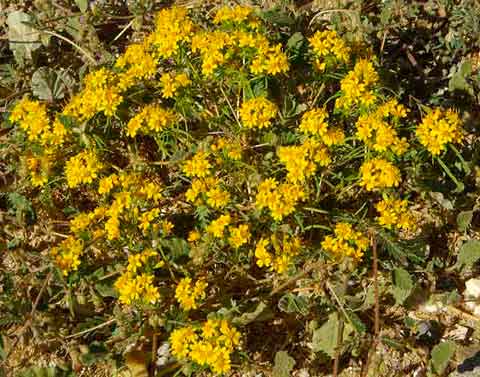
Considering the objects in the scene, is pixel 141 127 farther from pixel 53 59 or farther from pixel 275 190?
pixel 53 59

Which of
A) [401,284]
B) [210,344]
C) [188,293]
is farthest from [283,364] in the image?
[401,284]

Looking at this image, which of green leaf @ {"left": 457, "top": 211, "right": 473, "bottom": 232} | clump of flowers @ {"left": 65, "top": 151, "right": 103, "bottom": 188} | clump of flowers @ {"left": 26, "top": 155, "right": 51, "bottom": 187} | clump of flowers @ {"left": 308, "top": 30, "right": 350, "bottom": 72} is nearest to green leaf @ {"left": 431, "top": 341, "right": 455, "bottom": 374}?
green leaf @ {"left": 457, "top": 211, "right": 473, "bottom": 232}

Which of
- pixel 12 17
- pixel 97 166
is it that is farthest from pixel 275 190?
pixel 12 17

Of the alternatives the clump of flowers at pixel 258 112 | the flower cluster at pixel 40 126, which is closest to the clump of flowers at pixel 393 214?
the clump of flowers at pixel 258 112

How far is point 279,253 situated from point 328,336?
0.41 metres

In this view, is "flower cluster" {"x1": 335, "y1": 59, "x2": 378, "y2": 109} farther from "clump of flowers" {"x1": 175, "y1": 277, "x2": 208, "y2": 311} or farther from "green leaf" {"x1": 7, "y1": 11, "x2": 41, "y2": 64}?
"green leaf" {"x1": 7, "y1": 11, "x2": 41, "y2": 64}

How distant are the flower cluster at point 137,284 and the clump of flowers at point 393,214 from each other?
3.14ft

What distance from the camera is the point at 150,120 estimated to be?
3.11 m

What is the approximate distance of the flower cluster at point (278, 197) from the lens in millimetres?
2852

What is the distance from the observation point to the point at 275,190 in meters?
2.88

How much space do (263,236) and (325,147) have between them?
1.54 ft

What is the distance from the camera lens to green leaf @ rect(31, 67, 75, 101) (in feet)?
12.6

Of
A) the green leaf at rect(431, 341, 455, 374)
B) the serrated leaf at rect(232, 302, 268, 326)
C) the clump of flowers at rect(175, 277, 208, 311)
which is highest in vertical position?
the clump of flowers at rect(175, 277, 208, 311)

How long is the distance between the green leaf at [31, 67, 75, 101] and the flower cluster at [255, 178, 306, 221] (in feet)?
5.07
